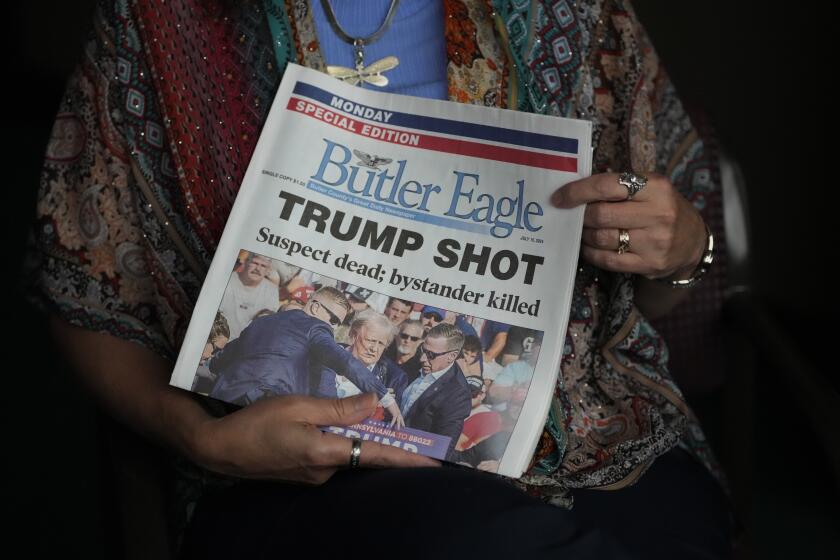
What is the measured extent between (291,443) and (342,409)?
6 cm

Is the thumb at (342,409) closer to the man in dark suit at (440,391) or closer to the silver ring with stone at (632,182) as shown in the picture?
the man in dark suit at (440,391)

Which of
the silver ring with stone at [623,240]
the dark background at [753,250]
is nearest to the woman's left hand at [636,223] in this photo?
the silver ring with stone at [623,240]

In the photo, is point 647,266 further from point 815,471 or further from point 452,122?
point 815,471

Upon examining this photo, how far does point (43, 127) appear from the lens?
9.00 feet

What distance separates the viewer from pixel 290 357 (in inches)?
28.9

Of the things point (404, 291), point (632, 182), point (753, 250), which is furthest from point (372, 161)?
point (753, 250)

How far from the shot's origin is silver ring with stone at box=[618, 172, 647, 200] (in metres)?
0.78

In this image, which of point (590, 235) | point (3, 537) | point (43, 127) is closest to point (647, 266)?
point (590, 235)

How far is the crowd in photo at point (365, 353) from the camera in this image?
0.73 m

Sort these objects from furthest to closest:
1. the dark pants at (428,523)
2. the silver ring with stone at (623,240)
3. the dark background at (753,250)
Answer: the dark background at (753,250) < the silver ring with stone at (623,240) < the dark pants at (428,523)

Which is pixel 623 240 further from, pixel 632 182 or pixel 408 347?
pixel 408 347

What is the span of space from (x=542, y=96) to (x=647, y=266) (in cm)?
20

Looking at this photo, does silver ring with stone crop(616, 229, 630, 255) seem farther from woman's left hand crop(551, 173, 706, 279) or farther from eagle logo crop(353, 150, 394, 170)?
eagle logo crop(353, 150, 394, 170)

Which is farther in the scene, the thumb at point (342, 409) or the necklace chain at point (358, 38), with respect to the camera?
the necklace chain at point (358, 38)
